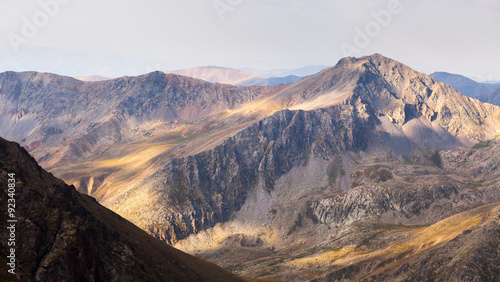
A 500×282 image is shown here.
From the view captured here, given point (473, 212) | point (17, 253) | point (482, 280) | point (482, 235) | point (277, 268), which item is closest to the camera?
point (17, 253)

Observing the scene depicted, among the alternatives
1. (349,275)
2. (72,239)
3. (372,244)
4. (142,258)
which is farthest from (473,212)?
(72,239)

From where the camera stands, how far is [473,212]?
516 ft

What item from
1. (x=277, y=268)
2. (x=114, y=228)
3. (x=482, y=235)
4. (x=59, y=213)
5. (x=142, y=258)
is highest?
(x=59, y=213)

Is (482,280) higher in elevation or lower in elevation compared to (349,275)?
higher

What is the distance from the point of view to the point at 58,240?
5894 centimetres

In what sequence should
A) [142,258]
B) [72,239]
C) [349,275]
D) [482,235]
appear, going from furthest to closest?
1. [349,275]
2. [482,235]
3. [142,258]
4. [72,239]

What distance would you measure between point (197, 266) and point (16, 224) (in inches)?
2256

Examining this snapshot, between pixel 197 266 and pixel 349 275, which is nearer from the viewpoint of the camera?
pixel 197 266

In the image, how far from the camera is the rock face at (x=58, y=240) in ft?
180

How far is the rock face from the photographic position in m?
54.8

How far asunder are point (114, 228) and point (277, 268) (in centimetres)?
10962

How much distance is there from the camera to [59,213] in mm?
63094

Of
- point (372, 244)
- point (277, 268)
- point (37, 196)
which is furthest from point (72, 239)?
point (372, 244)

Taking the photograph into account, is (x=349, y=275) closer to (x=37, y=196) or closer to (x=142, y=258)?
(x=142, y=258)
